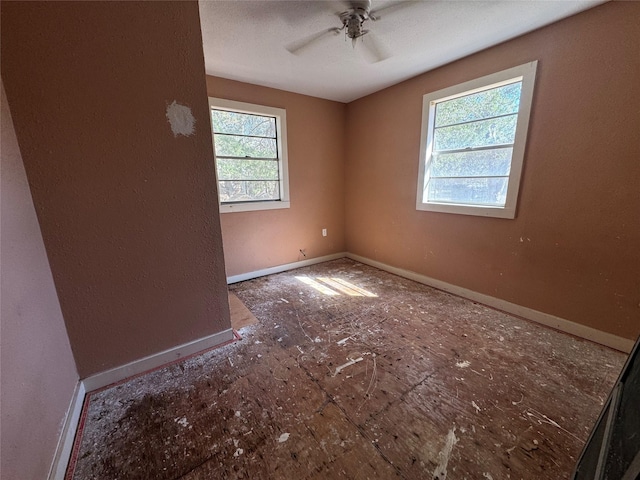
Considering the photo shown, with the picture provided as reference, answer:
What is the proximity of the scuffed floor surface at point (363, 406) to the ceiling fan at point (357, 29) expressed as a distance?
7.55ft

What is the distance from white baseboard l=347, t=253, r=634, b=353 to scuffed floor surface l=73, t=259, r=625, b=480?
96 millimetres

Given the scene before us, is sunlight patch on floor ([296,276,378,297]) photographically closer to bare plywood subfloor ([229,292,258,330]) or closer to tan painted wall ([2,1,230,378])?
bare plywood subfloor ([229,292,258,330])

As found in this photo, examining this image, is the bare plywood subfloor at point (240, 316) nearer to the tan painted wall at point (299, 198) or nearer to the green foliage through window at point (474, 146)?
the tan painted wall at point (299, 198)

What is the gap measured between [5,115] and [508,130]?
3355 millimetres

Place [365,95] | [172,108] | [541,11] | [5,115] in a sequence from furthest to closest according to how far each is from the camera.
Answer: [365,95] < [541,11] < [172,108] < [5,115]

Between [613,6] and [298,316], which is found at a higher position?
[613,6]

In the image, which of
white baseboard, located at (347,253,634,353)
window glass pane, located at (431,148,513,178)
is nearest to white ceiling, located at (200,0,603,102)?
window glass pane, located at (431,148,513,178)

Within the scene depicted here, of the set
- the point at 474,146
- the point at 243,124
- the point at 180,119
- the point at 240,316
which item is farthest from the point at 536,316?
the point at 243,124

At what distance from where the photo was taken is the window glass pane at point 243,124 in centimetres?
295

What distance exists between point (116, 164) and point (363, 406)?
2.01 meters

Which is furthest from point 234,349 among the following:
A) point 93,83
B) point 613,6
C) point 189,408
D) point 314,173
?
point 613,6

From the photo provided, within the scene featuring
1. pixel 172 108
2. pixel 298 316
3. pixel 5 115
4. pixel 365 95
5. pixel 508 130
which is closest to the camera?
pixel 5 115

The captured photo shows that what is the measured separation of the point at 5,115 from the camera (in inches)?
45.5

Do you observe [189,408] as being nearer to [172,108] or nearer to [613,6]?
[172,108]
